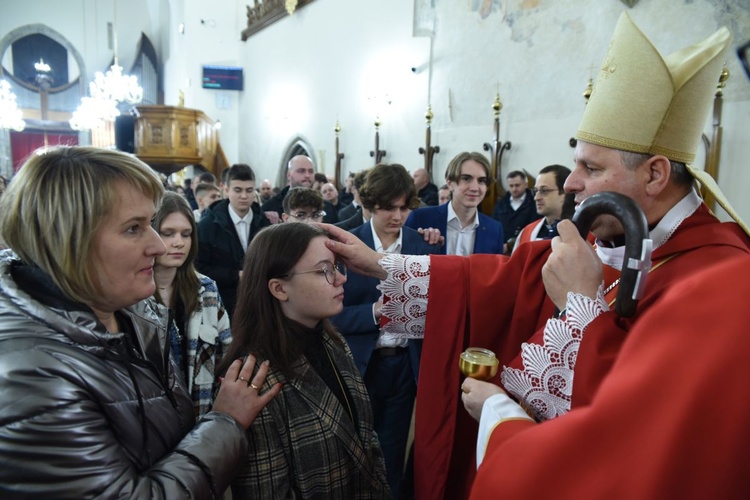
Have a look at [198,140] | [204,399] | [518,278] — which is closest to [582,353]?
[518,278]

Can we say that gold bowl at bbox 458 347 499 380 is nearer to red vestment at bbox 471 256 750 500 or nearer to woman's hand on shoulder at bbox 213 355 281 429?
red vestment at bbox 471 256 750 500

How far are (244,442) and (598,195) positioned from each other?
3.27 ft

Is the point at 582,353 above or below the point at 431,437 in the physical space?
above

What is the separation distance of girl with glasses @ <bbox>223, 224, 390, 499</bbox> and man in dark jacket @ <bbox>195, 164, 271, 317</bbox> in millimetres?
1890

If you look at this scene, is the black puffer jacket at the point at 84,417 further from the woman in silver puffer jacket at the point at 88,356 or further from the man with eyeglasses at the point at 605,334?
the man with eyeglasses at the point at 605,334

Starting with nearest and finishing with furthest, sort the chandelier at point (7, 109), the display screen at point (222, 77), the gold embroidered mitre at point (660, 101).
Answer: the gold embroidered mitre at point (660, 101), the chandelier at point (7, 109), the display screen at point (222, 77)

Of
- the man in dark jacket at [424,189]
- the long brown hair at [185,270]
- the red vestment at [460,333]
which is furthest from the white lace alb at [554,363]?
the man in dark jacket at [424,189]

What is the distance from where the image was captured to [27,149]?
2045cm

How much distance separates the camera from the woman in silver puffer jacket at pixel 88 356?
2.85ft

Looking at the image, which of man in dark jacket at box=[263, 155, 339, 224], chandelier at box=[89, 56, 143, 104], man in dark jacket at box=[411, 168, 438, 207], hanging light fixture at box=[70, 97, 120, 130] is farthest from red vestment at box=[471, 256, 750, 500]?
hanging light fixture at box=[70, 97, 120, 130]

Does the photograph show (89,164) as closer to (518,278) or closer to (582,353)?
(582,353)

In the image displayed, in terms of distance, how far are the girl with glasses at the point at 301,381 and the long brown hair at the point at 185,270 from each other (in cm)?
72

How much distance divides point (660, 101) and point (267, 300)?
1.26 meters

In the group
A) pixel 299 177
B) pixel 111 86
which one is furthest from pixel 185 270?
pixel 111 86
